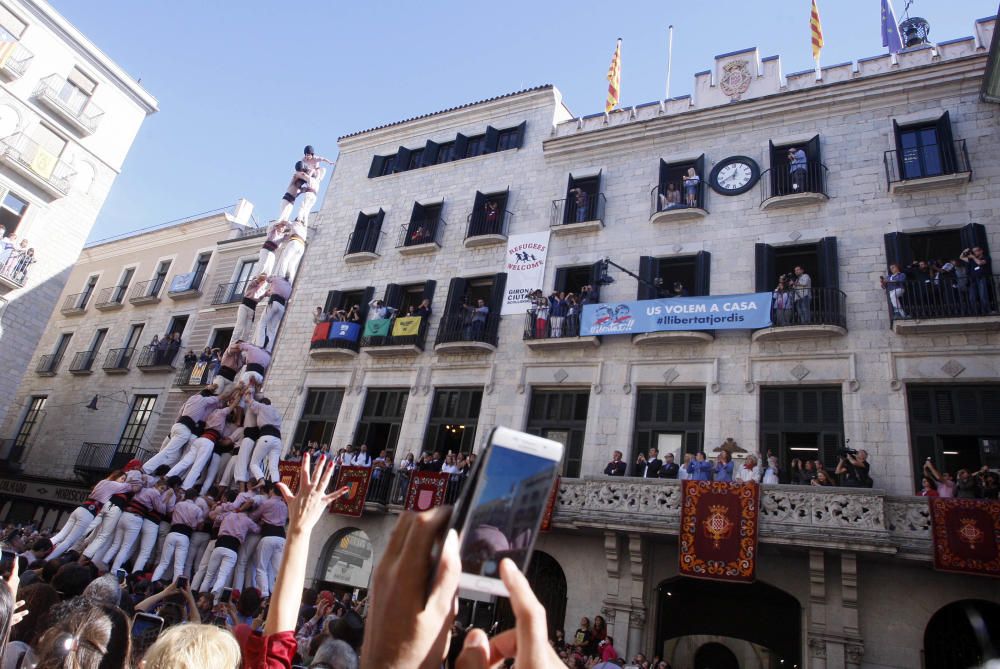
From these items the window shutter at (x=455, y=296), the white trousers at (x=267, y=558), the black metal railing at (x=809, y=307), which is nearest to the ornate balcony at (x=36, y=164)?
the window shutter at (x=455, y=296)

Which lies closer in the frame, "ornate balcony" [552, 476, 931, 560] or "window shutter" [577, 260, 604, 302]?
"ornate balcony" [552, 476, 931, 560]

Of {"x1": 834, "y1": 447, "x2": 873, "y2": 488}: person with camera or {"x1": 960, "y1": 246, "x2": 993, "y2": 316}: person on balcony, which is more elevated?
{"x1": 960, "y1": 246, "x2": 993, "y2": 316}: person on balcony

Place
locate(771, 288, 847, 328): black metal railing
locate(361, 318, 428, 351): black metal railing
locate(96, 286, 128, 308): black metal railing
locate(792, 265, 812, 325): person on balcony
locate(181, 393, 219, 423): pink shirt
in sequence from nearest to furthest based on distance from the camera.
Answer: locate(181, 393, 219, 423): pink shirt < locate(771, 288, 847, 328): black metal railing < locate(792, 265, 812, 325): person on balcony < locate(361, 318, 428, 351): black metal railing < locate(96, 286, 128, 308): black metal railing

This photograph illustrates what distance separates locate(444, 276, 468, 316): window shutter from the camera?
21.2 m

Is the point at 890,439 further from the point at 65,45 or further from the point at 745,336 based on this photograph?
the point at 65,45

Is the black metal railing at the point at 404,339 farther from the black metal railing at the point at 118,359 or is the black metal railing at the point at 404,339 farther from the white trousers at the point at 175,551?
the black metal railing at the point at 118,359

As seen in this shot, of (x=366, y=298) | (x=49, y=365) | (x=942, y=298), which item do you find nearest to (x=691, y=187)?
(x=942, y=298)

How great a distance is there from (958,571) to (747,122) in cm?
1316

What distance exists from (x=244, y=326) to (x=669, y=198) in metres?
12.5

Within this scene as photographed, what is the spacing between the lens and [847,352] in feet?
50.3

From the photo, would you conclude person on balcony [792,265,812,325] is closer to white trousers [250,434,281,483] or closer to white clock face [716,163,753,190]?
white clock face [716,163,753,190]

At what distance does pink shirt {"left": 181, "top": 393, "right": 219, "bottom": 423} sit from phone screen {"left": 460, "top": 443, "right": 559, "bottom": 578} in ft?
39.5

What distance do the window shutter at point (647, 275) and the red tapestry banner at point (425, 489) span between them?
24.6 ft

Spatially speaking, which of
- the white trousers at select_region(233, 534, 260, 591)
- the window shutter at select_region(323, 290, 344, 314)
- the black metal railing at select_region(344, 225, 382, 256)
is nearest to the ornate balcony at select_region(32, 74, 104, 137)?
the black metal railing at select_region(344, 225, 382, 256)
